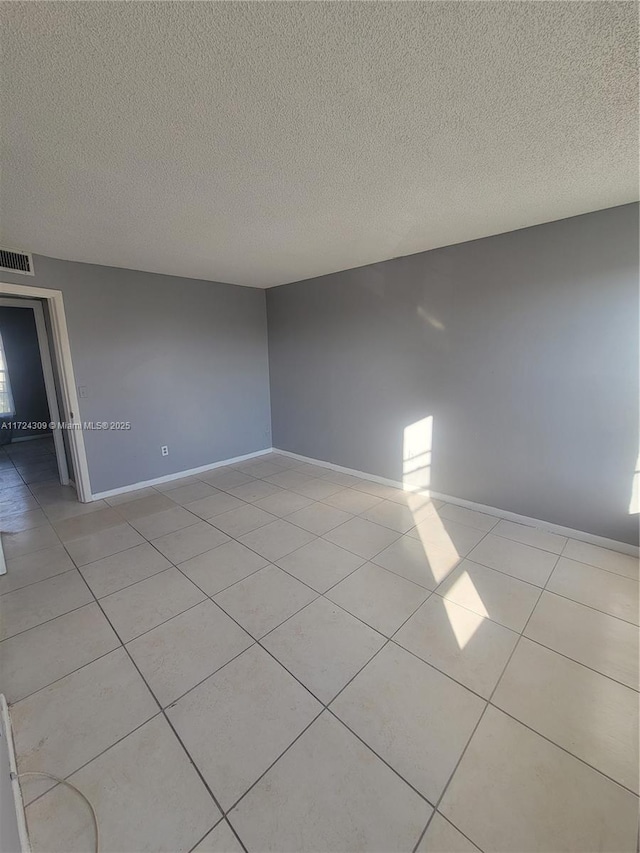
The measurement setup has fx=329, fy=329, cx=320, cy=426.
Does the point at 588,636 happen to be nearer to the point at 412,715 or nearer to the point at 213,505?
the point at 412,715

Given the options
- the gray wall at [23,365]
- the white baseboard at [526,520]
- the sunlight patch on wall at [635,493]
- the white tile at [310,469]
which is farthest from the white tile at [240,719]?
the gray wall at [23,365]

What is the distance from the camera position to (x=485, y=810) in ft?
3.50

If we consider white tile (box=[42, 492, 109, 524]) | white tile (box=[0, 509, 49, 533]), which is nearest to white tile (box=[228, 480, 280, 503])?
white tile (box=[42, 492, 109, 524])

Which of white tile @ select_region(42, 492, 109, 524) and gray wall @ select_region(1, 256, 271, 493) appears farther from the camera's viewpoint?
gray wall @ select_region(1, 256, 271, 493)

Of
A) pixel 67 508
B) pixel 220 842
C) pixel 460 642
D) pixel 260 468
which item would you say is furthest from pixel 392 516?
pixel 67 508

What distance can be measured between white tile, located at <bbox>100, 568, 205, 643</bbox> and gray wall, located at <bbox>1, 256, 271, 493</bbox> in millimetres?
1893

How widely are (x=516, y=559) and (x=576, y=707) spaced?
1091 millimetres

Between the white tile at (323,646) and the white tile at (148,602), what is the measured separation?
0.63 m

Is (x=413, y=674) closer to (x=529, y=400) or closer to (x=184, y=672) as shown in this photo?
(x=184, y=672)

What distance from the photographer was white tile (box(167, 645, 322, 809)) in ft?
3.89

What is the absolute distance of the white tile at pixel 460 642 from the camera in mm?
1541

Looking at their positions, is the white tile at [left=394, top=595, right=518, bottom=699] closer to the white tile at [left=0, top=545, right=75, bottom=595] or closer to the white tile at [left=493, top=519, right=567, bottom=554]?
the white tile at [left=493, top=519, right=567, bottom=554]

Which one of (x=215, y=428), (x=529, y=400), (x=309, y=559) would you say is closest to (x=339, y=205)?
(x=529, y=400)

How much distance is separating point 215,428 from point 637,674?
427cm
